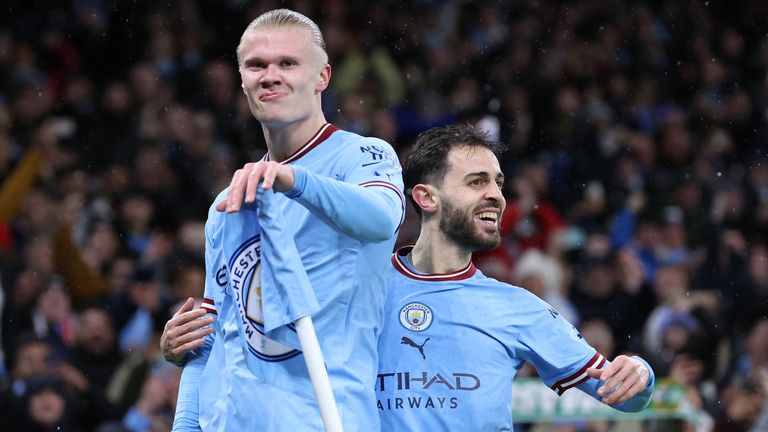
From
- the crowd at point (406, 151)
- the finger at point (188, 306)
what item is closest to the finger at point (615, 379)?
the finger at point (188, 306)

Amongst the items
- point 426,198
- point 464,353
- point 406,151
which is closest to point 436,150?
point 426,198

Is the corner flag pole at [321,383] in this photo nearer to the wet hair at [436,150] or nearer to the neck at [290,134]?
the neck at [290,134]

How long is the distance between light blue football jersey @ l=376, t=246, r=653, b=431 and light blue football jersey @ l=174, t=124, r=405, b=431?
22.5 inches

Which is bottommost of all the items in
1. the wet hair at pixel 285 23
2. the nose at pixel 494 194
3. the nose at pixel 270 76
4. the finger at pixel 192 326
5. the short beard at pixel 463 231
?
the finger at pixel 192 326

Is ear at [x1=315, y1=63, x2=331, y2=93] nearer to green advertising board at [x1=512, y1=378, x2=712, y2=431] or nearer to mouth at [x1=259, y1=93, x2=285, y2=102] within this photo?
mouth at [x1=259, y1=93, x2=285, y2=102]

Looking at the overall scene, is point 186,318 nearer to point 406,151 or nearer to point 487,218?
point 487,218

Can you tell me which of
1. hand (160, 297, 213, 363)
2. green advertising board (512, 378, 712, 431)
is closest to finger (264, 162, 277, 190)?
hand (160, 297, 213, 363)

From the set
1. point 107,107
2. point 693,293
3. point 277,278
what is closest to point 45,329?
point 107,107

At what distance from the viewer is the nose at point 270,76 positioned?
3742mm

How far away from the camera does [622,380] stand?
4.14 metres

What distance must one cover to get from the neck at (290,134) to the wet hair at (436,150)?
96 cm

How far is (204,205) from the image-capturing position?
1135 cm

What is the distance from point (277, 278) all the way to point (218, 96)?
9763 mm

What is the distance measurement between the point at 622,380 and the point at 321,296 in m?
1.08
